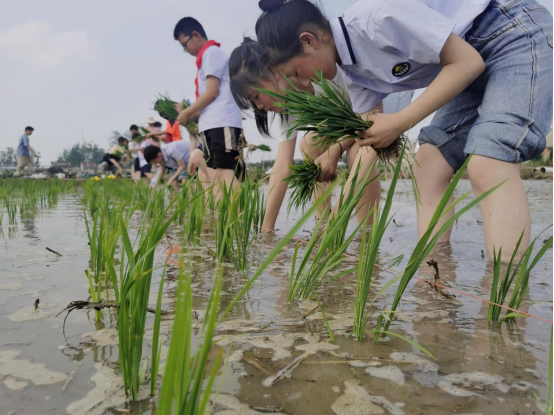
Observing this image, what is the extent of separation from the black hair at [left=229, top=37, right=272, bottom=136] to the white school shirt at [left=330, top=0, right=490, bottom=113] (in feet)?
1.19

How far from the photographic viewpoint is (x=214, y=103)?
140 inches

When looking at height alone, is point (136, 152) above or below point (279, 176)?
above

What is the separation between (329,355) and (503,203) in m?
0.99

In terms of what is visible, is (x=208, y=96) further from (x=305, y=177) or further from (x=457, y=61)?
(x=457, y=61)

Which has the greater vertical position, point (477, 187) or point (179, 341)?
point (477, 187)

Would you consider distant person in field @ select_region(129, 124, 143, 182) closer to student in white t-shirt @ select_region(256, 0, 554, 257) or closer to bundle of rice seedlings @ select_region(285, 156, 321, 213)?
bundle of rice seedlings @ select_region(285, 156, 321, 213)

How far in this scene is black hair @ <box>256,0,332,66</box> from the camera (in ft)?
5.24

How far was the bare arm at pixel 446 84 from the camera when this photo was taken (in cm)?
145

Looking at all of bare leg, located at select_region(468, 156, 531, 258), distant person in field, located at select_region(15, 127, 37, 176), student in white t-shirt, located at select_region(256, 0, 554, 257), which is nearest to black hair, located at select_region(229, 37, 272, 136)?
student in white t-shirt, located at select_region(256, 0, 554, 257)

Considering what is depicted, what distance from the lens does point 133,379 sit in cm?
75

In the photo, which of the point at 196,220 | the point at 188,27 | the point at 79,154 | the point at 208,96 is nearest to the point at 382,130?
the point at 196,220

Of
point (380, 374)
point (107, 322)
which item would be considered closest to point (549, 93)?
point (380, 374)

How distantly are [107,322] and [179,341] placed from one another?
747mm

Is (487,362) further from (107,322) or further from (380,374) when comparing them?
(107,322)
